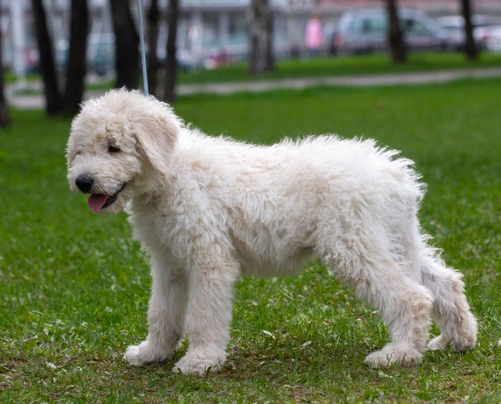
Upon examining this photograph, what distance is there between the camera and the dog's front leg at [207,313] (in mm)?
4773

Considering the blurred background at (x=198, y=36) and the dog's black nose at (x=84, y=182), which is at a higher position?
the dog's black nose at (x=84, y=182)

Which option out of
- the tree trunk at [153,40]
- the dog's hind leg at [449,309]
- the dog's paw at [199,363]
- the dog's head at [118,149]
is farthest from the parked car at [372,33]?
the dog's paw at [199,363]

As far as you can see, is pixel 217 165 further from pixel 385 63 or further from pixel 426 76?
pixel 385 63

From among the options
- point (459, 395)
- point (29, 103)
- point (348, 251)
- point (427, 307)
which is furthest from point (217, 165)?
point (29, 103)

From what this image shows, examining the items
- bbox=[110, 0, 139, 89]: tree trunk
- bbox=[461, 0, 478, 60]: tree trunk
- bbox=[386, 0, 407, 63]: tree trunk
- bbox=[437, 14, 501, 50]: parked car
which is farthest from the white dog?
bbox=[437, 14, 501, 50]: parked car

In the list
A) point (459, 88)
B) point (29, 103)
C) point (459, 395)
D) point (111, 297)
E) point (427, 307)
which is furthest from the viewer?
point (29, 103)

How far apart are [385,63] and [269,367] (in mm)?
31085

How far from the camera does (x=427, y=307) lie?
4.68 m

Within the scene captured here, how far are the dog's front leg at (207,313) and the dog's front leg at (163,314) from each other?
0.31 metres

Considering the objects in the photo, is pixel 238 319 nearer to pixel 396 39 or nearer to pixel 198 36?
pixel 396 39

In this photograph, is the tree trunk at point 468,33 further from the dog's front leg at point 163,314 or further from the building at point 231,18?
the dog's front leg at point 163,314

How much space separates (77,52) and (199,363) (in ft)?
50.3

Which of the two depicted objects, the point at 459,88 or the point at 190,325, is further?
the point at 459,88

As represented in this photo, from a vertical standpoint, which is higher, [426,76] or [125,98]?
[125,98]
